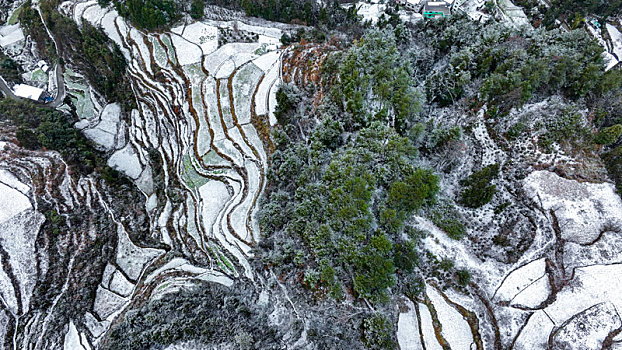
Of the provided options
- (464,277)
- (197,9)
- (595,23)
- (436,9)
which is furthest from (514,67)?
(197,9)

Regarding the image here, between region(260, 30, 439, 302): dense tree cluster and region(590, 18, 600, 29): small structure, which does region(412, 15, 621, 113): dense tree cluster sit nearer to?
region(260, 30, 439, 302): dense tree cluster

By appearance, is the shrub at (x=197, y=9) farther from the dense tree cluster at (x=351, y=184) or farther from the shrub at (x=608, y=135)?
the shrub at (x=608, y=135)

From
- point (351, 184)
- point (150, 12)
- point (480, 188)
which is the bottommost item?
point (351, 184)

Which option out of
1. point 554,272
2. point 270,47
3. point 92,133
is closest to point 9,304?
point 92,133

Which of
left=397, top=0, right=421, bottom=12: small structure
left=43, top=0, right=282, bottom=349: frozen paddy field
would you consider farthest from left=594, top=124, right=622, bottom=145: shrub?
left=397, top=0, right=421, bottom=12: small structure

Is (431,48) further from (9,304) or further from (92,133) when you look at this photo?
(9,304)

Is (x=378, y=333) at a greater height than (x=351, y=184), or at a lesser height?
lesser

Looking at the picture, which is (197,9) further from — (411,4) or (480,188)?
(480,188)
